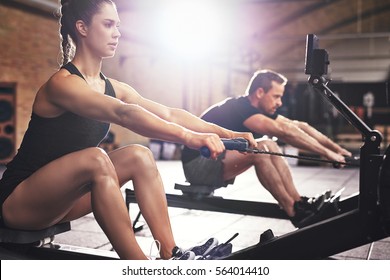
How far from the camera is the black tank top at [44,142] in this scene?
1.81 m

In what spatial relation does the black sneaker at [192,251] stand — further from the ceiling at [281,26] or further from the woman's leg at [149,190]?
the ceiling at [281,26]

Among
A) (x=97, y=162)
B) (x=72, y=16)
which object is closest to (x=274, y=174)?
(x=97, y=162)

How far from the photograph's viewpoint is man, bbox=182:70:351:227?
287 centimetres

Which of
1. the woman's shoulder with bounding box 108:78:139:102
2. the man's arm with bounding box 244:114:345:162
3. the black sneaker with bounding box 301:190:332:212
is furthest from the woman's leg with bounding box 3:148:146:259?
the man's arm with bounding box 244:114:345:162

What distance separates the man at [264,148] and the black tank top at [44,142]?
1310mm

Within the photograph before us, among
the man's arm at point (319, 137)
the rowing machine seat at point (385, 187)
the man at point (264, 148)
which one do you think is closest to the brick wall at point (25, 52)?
the man at point (264, 148)

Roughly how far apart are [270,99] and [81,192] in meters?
1.74

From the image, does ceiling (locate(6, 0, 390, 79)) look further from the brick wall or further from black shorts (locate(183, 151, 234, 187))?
black shorts (locate(183, 151, 234, 187))

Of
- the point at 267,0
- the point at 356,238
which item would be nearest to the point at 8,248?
the point at 356,238

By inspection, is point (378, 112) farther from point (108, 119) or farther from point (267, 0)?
point (108, 119)

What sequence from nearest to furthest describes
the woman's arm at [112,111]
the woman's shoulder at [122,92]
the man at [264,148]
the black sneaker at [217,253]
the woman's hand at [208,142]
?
the woman's hand at [208,142] → the woman's arm at [112,111] → the black sneaker at [217,253] → the woman's shoulder at [122,92] → the man at [264,148]

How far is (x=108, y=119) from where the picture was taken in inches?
65.7

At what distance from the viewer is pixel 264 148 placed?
114 inches

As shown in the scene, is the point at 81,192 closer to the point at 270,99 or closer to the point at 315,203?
the point at 315,203
